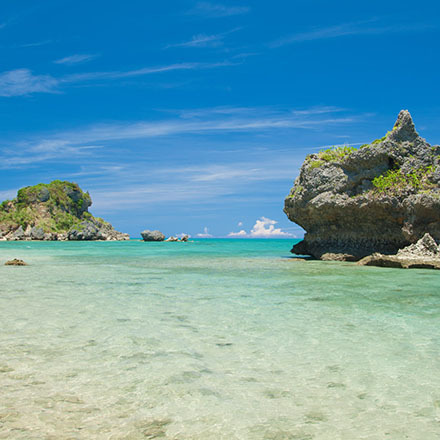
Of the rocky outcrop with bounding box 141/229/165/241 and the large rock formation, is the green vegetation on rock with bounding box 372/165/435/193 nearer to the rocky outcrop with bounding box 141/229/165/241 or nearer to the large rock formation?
the large rock formation

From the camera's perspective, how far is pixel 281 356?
512 cm

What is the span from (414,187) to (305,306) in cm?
1607

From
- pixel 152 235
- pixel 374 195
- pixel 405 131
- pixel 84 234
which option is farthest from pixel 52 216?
pixel 405 131

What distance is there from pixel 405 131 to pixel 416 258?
871cm

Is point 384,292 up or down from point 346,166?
down

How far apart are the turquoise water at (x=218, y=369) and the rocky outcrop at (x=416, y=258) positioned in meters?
10.0

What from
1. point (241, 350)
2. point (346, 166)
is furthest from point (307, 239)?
point (241, 350)

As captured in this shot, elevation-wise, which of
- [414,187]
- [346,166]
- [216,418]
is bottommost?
[216,418]

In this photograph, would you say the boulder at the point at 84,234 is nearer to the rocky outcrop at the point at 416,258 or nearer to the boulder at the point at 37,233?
the boulder at the point at 37,233

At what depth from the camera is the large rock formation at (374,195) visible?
21.1 meters

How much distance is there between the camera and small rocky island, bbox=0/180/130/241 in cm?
9988

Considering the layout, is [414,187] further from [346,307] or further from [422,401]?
[422,401]

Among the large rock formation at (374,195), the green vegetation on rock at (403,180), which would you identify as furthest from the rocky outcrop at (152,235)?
the green vegetation on rock at (403,180)

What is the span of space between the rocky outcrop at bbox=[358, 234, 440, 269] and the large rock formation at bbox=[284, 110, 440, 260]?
2.61 feet
